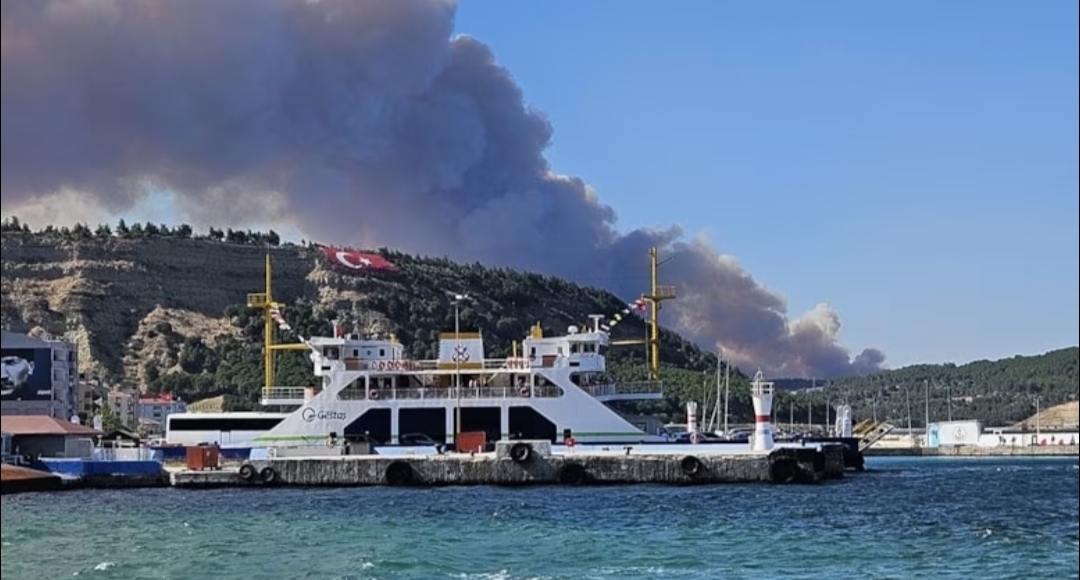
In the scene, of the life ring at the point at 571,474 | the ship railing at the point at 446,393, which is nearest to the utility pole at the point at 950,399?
the ship railing at the point at 446,393

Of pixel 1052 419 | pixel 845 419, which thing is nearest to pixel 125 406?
pixel 845 419

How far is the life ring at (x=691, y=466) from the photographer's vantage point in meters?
51.1

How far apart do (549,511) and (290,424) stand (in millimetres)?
25029

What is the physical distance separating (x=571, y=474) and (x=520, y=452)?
81.2 inches

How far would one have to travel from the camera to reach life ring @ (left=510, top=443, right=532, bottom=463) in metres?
52.0

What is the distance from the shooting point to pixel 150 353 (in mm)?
144375

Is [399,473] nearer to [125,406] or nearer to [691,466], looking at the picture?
[691,466]

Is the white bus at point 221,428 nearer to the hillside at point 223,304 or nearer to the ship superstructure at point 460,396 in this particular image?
the ship superstructure at point 460,396

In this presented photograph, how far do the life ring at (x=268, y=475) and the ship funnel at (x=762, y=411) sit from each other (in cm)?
1759

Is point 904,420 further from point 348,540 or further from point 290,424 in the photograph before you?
point 348,540

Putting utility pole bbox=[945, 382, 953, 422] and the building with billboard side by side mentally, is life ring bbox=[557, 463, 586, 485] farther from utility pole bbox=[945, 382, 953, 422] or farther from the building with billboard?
utility pole bbox=[945, 382, 953, 422]

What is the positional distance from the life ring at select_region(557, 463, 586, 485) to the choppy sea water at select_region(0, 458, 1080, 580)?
3066mm

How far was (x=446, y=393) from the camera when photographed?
196 ft

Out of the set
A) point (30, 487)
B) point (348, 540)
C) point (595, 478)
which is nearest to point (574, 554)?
point (348, 540)
